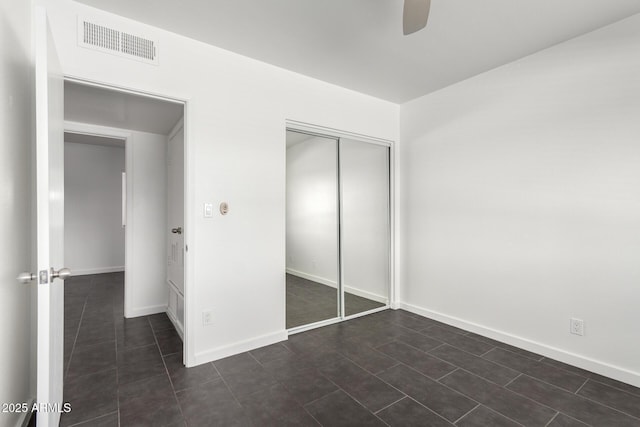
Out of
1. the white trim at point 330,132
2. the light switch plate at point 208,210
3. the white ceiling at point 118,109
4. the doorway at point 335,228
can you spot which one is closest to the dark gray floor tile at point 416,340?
the doorway at point 335,228

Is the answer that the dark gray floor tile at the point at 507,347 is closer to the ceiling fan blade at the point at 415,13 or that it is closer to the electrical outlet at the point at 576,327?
the electrical outlet at the point at 576,327

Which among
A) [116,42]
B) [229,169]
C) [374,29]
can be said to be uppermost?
[374,29]

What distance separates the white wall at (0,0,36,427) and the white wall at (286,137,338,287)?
2.01 m

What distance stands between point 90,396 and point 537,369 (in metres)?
3.30

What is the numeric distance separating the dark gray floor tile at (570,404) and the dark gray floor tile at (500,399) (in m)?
0.09

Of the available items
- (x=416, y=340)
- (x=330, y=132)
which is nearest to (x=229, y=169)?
(x=330, y=132)

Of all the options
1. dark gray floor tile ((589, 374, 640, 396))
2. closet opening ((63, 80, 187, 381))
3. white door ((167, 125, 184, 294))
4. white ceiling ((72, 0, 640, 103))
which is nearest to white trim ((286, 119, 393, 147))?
white ceiling ((72, 0, 640, 103))

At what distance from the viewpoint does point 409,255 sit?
12.7 ft

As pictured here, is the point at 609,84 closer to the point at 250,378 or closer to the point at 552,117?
the point at 552,117

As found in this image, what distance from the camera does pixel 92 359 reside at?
261cm

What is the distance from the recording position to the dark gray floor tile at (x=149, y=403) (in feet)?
6.07

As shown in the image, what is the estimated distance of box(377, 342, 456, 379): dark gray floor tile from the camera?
7.90 ft

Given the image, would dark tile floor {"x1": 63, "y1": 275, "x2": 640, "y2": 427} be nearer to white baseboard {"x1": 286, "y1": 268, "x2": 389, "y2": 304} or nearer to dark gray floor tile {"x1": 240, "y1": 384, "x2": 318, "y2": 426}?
dark gray floor tile {"x1": 240, "y1": 384, "x2": 318, "y2": 426}

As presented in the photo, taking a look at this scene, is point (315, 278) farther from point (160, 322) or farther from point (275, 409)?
point (160, 322)
